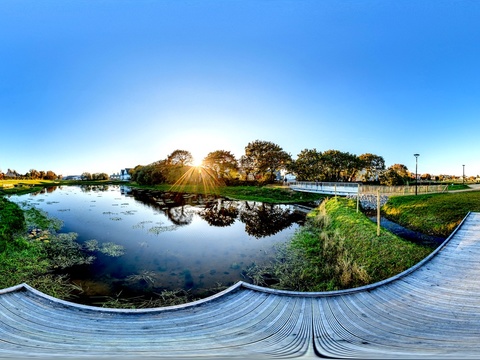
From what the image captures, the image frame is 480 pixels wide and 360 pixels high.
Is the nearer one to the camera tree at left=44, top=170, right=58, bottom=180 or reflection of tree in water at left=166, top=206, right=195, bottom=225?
reflection of tree in water at left=166, top=206, right=195, bottom=225

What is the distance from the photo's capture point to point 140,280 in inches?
322

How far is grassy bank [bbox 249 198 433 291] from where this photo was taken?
7453 millimetres

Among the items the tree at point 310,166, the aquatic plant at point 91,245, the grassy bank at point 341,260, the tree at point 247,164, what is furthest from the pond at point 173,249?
the tree at point 247,164

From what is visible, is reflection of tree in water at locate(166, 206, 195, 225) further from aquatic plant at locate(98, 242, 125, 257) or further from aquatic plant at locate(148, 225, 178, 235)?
aquatic plant at locate(98, 242, 125, 257)

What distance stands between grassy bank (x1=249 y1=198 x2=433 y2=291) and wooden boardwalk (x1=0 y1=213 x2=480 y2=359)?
1.66 meters

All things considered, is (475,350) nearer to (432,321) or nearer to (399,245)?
(432,321)

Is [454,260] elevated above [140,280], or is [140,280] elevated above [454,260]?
[454,260]

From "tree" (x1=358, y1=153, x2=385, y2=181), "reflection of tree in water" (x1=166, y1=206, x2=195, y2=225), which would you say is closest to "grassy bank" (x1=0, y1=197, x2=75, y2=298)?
"reflection of tree in water" (x1=166, y1=206, x2=195, y2=225)

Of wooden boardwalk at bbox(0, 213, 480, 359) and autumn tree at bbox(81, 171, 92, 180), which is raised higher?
autumn tree at bbox(81, 171, 92, 180)

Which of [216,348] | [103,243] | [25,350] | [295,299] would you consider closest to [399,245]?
[295,299]

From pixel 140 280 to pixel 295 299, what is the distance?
5.64 m

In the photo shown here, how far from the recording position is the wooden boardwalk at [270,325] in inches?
140

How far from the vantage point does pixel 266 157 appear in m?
52.0

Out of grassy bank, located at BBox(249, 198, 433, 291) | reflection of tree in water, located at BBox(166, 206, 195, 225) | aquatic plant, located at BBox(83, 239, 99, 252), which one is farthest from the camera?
reflection of tree in water, located at BBox(166, 206, 195, 225)
